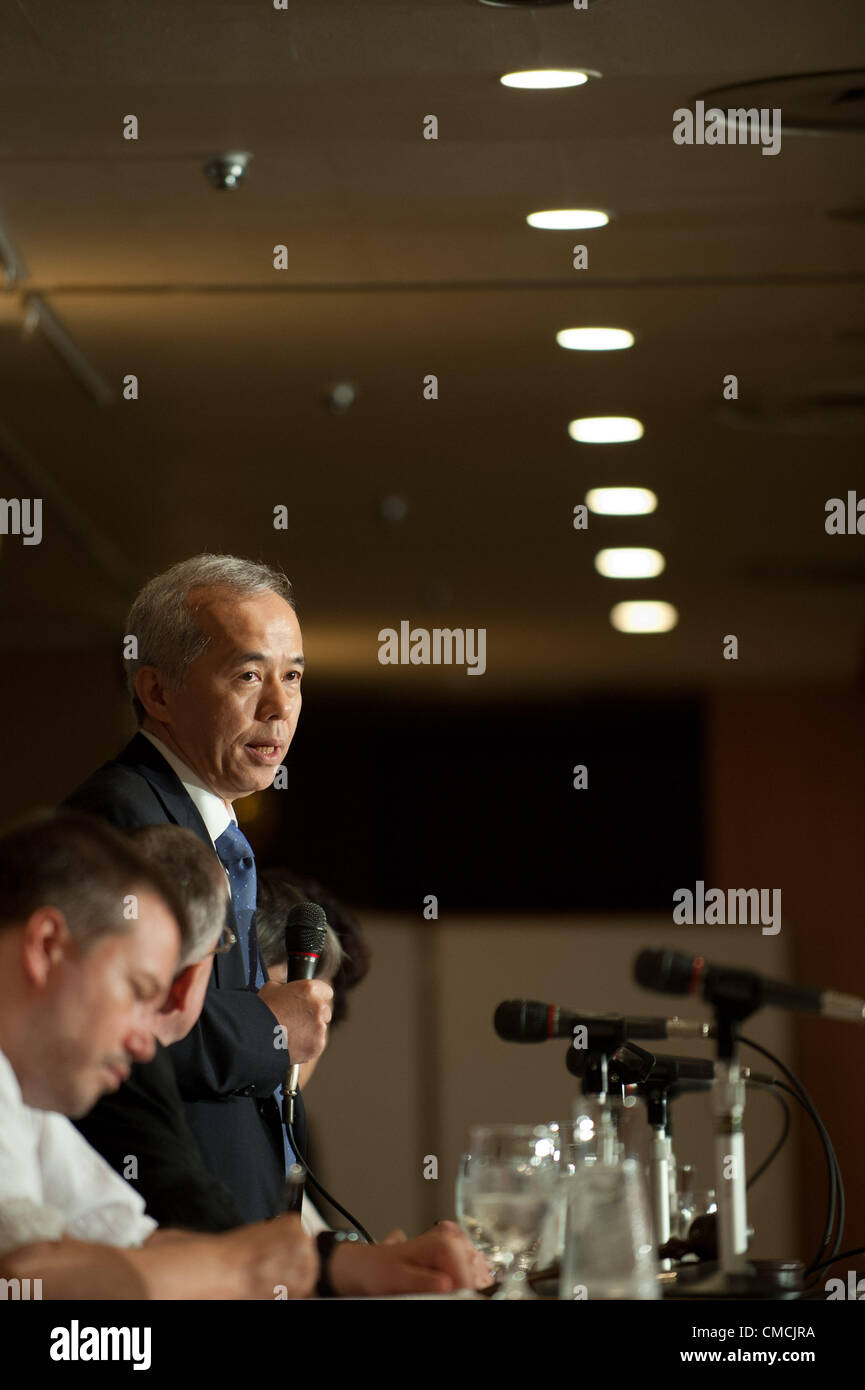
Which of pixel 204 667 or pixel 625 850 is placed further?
pixel 625 850

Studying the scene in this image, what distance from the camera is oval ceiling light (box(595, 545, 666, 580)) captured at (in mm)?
5969

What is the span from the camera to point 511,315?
399cm

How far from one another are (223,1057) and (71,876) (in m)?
0.56

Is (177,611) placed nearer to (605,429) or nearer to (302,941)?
(302,941)

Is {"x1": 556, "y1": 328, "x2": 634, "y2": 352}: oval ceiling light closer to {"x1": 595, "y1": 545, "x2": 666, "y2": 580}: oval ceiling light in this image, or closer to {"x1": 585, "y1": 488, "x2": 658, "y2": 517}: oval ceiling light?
{"x1": 585, "y1": 488, "x2": 658, "y2": 517}: oval ceiling light

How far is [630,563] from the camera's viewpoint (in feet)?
20.2

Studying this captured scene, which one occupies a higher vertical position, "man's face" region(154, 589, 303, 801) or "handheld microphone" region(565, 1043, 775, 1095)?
"man's face" region(154, 589, 303, 801)

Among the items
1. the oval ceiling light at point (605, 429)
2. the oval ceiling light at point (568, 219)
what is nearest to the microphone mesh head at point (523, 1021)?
the oval ceiling light at point (568, 219)

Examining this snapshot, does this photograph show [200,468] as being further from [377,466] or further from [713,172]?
[713,172]

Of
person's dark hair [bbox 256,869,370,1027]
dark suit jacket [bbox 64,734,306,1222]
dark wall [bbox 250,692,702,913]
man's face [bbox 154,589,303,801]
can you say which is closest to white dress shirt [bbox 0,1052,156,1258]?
dark suit jacket [bbox 64,734,306,1222]

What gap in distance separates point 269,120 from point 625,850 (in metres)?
5.10

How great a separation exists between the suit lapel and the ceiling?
52.5 inches

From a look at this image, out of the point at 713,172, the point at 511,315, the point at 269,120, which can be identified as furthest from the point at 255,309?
the point at 713,172

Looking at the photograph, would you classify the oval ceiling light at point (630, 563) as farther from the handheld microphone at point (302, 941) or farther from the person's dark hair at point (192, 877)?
the person's dark hair at point (192, 877)
